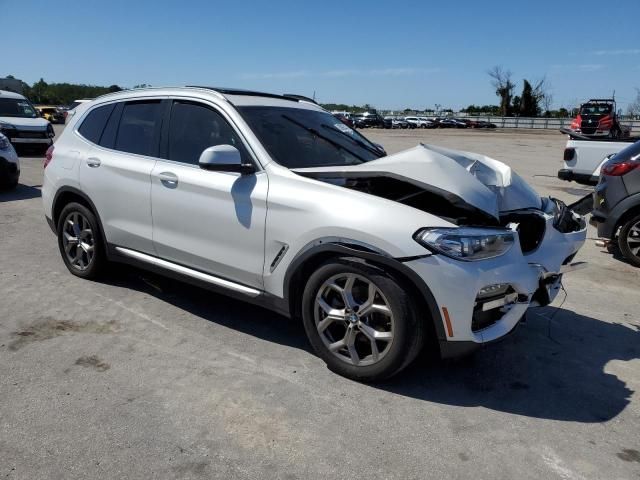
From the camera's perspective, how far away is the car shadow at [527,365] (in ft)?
11.2

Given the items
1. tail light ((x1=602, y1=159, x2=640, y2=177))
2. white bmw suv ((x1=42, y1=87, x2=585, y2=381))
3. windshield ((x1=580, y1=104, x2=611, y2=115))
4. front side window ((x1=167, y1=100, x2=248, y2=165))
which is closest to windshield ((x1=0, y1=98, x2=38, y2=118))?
white bmw suv ((x1=42, y1=87, x2=585, y2=381))

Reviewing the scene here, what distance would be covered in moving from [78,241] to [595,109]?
88.6 ft

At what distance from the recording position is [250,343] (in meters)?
4.14

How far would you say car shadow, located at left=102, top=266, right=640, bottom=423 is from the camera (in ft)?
11.2

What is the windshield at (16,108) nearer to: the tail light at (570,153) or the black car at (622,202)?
the tail light at (570,153)

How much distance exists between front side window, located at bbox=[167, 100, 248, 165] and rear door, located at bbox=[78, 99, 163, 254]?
0.20 m

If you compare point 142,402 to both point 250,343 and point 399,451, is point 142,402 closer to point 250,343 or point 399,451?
point 250,343

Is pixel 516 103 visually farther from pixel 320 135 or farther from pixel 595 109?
pixel 320 135

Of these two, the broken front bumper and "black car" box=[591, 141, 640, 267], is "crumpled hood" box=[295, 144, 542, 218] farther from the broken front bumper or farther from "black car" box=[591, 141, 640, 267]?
"black car" box=[591, 141, 640, 267]

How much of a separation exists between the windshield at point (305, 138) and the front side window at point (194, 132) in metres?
0.19

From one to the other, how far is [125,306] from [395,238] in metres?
2.65

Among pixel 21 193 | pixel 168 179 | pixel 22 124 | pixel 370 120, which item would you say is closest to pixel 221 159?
pixel 168 179

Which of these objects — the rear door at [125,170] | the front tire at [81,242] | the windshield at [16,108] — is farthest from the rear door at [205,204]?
the windshield at [16,108]

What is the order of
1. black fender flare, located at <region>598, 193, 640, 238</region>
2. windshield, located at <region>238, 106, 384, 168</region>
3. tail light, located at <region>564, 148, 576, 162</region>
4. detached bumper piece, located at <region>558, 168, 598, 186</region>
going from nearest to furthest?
windshield, located at <region>238, 106, 384, 168</region>, black fender flare, located at <region>598, 193, 640, 238</region>, detached bumper piece, located at <region>558, 168, 598, 186</region>, tail light, located at <region>564, 148, 576, 162</region>
